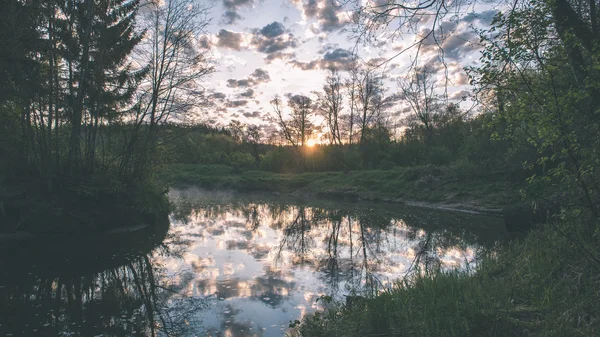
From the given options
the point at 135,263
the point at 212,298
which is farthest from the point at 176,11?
the point at 212,298

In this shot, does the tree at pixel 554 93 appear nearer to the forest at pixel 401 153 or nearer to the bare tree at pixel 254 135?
the forest at pixel 401 153

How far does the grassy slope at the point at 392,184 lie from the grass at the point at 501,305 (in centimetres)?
1647

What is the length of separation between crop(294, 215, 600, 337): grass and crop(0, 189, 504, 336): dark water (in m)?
1.00

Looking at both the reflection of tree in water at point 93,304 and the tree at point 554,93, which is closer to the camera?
the tree at point 554,93

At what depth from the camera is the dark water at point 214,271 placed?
22.0 feet

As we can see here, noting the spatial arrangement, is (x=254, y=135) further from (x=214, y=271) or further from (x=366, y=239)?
(x=214, y=271)

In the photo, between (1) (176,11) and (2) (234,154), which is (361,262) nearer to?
(1) (176,11)

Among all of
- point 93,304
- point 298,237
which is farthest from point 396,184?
point 93,304

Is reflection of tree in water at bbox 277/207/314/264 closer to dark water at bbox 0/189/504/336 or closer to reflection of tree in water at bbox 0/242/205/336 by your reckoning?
dark water at bbox 0/189/504/336

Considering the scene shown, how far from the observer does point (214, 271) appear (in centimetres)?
1005

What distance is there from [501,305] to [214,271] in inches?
289

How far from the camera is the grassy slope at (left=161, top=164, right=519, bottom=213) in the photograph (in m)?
22.5

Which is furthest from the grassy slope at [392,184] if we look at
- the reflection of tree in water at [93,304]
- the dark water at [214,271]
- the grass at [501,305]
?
the grass at [501,305]

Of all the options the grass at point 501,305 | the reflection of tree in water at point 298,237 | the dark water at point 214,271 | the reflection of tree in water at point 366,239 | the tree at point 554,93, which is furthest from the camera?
the reflection of tree in water at point 298,237
